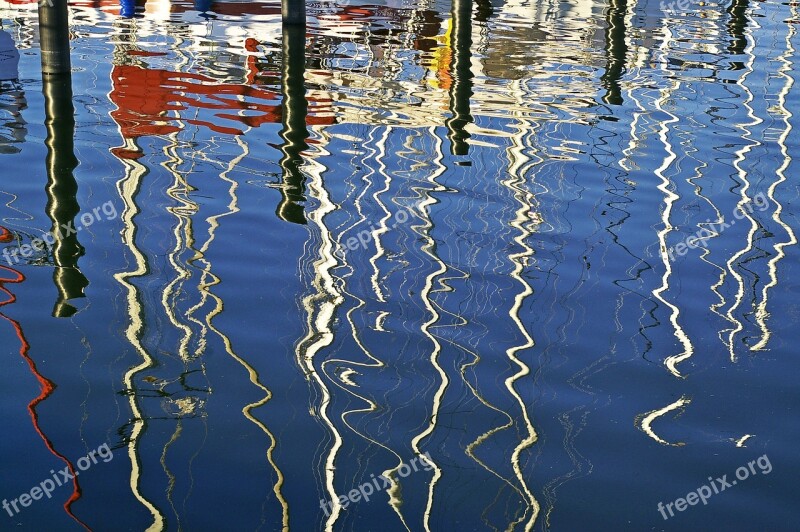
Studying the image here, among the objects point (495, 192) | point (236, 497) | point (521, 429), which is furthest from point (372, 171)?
point (236, 497)

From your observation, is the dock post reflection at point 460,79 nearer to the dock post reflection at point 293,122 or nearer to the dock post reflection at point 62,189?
the dock post reflection at point 293,122

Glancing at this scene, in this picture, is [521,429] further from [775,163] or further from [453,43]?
[453,43]

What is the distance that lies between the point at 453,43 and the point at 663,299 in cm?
1168

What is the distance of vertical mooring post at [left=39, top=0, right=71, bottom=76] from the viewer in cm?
1288

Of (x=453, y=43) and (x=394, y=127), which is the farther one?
(x=453, y=43)

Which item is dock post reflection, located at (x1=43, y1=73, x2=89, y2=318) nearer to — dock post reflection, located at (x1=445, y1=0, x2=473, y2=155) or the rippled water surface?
the rippled water surface

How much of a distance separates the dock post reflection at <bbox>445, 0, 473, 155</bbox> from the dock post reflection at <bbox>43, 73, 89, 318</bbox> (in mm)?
3688

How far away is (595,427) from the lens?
19.5ft

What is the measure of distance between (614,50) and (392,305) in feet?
40.3

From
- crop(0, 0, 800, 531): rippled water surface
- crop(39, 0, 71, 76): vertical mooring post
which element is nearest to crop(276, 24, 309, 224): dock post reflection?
crop(0, 0, 800, 531): rippled water surface

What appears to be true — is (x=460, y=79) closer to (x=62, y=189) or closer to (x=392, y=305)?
(x=62, y=189)

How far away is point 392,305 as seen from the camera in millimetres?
7441

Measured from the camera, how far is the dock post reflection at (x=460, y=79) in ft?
39.6

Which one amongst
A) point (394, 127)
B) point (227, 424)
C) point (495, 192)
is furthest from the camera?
point (394, 127)
